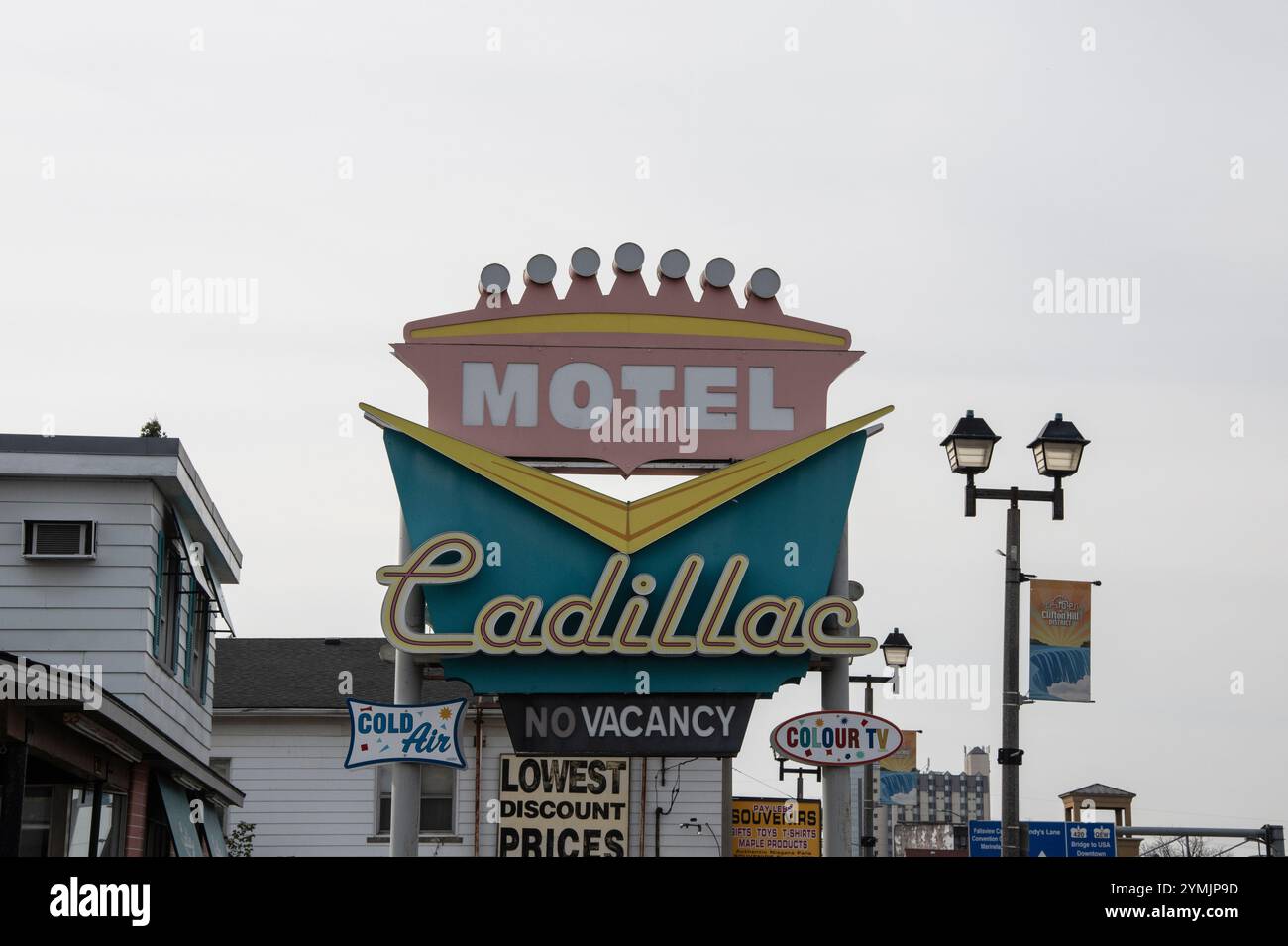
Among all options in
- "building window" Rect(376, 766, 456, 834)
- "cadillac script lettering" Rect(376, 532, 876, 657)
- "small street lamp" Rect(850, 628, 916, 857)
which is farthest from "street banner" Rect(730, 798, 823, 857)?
"building window" Rect(376, 766, 456, 834)

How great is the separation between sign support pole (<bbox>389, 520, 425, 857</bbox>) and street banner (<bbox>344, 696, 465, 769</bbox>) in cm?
33

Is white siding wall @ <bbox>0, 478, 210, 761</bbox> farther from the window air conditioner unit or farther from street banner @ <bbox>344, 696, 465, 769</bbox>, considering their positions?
street banner @ <bbox>344, 696, 465, 769</bbox>

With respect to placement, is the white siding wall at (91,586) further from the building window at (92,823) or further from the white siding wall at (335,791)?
the white siding wall at (335,791)

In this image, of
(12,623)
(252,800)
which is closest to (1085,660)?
(12,623)

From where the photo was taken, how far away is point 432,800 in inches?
1363

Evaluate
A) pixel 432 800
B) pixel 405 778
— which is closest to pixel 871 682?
pixel 432 800

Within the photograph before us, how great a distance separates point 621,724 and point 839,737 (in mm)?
2455

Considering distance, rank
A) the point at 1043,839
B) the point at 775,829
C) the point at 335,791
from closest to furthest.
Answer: the point at 1043,839 → the point at 775,829 → the point at 335,791

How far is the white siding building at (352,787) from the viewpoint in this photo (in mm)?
34062

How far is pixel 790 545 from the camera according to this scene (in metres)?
19.5

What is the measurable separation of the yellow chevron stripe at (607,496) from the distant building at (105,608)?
3907 mm

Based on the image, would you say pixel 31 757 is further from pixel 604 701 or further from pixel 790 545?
pixel 790 545

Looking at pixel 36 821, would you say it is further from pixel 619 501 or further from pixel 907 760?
pixel 907 760
